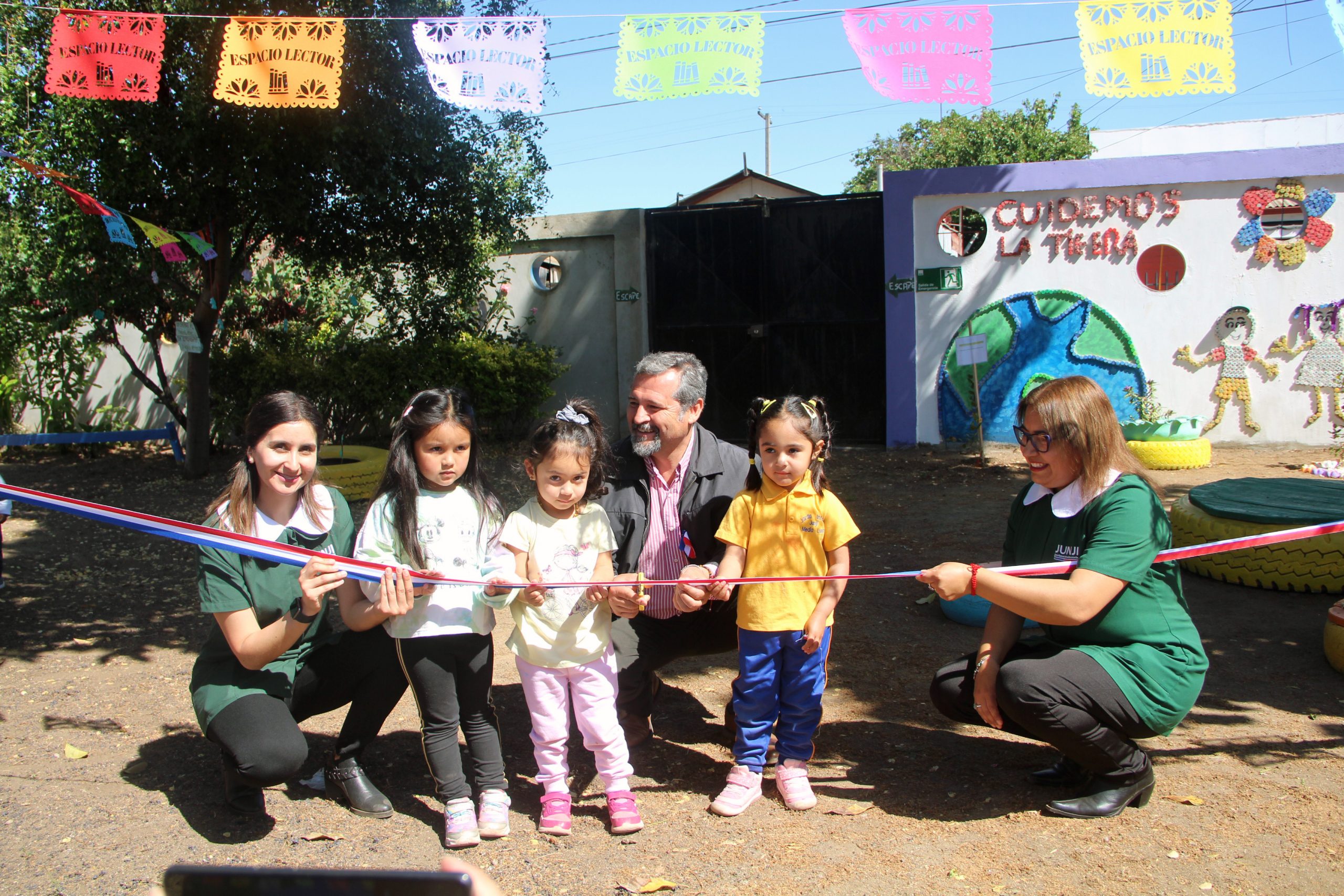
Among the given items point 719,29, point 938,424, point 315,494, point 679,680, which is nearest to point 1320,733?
point 679,680

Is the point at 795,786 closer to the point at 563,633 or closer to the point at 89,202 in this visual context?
the point at 563,633

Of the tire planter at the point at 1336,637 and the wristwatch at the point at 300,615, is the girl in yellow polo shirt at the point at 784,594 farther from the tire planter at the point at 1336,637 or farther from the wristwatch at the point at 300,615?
the tire planter at the point at 1336,637

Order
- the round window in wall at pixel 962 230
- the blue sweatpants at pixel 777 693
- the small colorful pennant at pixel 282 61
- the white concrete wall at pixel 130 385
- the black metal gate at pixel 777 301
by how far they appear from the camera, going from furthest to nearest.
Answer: the white concrete wall at pixel 130 385
the black metal gate at pixel 777 301
the round window in wall at pixel 962 230
the small colorful pennant at pixel 282 61
the blue sweatpants at pixel 777 693

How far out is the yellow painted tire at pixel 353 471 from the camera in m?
8.27

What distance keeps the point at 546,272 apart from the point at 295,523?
9526 millimetres

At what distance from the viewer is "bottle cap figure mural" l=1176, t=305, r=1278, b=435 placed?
31.3 ft

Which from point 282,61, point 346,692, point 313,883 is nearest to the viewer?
point 313,883

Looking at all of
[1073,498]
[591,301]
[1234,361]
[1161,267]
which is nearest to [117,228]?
[591,301]

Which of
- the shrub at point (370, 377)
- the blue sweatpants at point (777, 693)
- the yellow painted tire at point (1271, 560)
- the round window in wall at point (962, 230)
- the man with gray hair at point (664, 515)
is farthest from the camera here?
the shrub at point (370, 377)

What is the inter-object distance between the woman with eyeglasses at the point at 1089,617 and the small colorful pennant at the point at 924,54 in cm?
277

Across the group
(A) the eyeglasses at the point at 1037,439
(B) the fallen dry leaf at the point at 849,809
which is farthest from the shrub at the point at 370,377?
(A) the eyeglasses at the point at 1037,439

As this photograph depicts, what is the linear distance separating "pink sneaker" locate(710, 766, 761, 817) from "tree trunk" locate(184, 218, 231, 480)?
25.0ft

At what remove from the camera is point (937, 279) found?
10219mm

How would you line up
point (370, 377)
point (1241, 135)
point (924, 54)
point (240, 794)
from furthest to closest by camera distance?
point (1241, 135) < point (370, 377) < point (924, 54) < point (240, 794)
